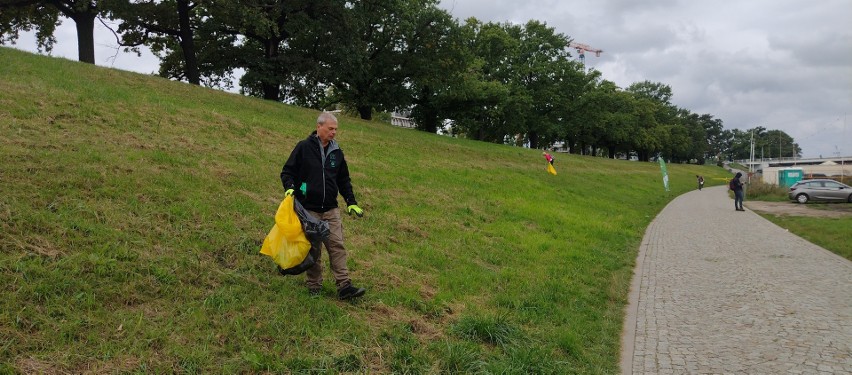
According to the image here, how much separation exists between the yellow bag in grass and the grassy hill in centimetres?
45

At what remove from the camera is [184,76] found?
97.2ft

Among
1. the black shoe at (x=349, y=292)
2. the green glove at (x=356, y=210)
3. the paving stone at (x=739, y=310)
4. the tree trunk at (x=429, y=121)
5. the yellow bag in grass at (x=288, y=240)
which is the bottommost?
the paving stone at (x=739, y=310)

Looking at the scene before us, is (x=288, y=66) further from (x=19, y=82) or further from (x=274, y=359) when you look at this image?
(x=274, y=359)

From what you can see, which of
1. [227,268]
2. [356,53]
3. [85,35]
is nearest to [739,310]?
[227,268]

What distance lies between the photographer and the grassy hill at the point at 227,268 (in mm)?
3809

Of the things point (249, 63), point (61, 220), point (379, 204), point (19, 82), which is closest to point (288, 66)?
point (249, 63)

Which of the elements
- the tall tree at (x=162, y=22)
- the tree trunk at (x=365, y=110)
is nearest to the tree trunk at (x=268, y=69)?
the tall tree at (x=162, y=22)

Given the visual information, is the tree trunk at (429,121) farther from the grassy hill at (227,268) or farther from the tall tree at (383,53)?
the grassy hill at (227,268)

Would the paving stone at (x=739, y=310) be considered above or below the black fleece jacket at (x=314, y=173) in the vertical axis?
below

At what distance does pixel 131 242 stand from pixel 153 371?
2.29 meters

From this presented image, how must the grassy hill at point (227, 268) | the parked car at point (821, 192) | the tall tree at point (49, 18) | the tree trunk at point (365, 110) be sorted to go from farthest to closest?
the tree trunk at point (365, 110) → the parked car at point (821, 192) → the tall tree at point (49, 18) → the grassy hill at point (227, 268)

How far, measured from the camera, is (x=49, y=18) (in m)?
24.9

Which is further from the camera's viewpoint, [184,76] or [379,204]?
[184,76]

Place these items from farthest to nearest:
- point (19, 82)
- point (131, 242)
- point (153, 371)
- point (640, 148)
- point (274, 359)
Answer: point (640, 148) → point (19, 82) → point (131, 242) → point (274, 359) → point (153, 371)
